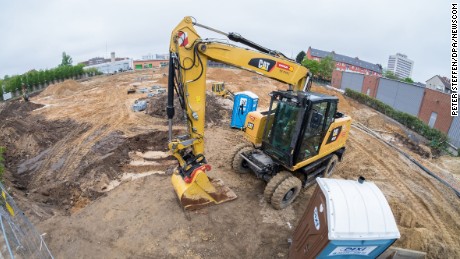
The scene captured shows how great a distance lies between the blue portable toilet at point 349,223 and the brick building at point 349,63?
60.1 meters

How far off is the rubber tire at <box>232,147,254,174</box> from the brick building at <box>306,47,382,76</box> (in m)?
57.1

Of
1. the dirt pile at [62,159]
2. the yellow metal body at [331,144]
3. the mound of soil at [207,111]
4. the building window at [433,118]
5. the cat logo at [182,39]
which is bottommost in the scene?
the dirt pile at [62,159]

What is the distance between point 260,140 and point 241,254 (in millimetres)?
2822

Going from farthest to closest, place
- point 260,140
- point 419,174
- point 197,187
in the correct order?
1. point 419,174
2. point 260,140
3. point 197,187

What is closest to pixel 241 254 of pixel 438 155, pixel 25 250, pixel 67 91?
pixel 25 250

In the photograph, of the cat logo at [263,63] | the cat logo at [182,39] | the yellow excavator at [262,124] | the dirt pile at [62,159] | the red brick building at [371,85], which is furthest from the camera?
the red brick building at [371,85]

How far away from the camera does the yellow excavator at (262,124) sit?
4.94 m

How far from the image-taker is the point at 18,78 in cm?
2181

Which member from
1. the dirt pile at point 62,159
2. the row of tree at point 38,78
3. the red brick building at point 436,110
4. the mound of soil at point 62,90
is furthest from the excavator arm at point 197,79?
the row of tree at point 38,78

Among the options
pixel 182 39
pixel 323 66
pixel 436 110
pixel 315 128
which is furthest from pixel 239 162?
pixel 323 66

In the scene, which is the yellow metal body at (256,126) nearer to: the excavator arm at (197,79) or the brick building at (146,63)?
the excavator arm at (197,79)

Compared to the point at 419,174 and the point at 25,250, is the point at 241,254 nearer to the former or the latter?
the point at 25,250

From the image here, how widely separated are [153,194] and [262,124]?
3.15 meters

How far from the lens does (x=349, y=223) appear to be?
10.4ft
